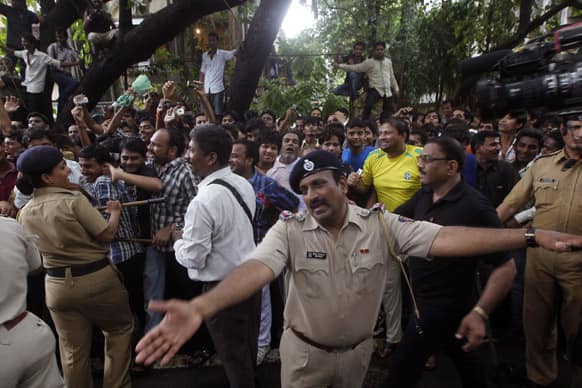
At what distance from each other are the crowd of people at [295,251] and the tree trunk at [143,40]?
12.7 ft

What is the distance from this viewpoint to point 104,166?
4168mm

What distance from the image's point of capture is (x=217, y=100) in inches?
396

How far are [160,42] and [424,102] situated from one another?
10599 mm

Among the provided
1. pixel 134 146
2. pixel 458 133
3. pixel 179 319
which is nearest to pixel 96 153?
pixel 134 146

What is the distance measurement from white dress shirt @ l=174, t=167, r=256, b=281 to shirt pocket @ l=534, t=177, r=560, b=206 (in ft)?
7.35

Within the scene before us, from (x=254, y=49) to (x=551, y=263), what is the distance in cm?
701

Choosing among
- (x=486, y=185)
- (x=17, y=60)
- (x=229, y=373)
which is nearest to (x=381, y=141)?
(x=486, y=185)

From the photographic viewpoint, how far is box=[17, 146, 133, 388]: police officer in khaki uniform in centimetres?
305

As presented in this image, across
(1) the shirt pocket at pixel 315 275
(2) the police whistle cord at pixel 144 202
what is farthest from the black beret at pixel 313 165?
(2) the police whistle cord at pixel 144 202

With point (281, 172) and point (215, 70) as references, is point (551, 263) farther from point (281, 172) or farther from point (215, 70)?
point (215, 70)

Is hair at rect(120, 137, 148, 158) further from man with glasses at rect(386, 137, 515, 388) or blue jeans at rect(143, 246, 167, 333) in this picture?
man with glasses at rect(386, 137, 515, 388)

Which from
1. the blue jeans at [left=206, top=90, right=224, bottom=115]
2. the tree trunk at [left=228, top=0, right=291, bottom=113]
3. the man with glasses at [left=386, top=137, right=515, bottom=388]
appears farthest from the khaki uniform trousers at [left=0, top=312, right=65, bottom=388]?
the blue jeans at [left=206, top=90, right=224, bottom=115]

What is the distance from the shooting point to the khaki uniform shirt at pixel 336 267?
231 centimetres

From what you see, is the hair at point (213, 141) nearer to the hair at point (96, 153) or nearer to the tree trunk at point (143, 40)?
the hair at point (96, 153)
